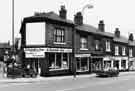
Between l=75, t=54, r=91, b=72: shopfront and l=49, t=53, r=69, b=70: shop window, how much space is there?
2077 millimetres

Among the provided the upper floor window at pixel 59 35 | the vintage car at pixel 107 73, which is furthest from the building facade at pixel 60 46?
the vintage car at pixel 107 73

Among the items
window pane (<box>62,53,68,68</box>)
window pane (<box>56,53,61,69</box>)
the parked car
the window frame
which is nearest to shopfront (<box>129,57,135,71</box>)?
the window frame

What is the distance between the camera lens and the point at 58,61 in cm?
2684

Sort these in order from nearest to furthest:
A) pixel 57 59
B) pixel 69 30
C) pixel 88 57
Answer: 1. pixel 57 59
2. pixel 69 30
3. pixel 88 57

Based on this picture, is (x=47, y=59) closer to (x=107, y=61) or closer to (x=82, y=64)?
(x=82, y=64)

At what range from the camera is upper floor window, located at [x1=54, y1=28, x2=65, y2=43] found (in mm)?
26778

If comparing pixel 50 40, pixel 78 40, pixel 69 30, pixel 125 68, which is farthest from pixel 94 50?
pixel 125 68

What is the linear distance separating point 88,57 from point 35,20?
33.7 ft

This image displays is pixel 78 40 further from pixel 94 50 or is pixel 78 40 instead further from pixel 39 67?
pixel 39 67

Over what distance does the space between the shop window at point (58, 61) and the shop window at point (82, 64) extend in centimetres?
270

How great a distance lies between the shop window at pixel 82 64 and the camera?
99.3 feet

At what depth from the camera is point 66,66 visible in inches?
1097

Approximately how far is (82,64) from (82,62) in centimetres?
29

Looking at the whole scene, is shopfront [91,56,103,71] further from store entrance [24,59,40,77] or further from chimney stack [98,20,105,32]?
store entrance [24,59,40,77]
